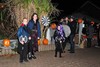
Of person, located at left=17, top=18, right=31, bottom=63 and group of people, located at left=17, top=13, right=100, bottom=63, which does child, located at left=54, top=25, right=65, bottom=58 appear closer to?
group of people, located at left=17, top=13, right=100, bottom=63

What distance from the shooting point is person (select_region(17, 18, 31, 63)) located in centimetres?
1205

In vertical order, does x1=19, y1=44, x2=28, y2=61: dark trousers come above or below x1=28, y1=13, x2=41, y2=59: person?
below

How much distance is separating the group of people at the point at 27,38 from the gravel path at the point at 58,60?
0.36m

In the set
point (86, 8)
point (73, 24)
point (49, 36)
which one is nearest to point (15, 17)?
point (49, 36)

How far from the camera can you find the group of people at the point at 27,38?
12086 millimetres

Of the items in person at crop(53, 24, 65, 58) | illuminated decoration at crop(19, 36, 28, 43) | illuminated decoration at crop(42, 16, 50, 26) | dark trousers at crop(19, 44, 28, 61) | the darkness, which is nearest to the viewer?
illuminated decoration at crop(19, 36, 28, 43)

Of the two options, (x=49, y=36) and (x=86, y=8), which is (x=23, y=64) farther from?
→ (x=86, y=8)

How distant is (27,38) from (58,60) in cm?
168

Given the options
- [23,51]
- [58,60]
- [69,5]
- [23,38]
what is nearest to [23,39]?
[23,38]

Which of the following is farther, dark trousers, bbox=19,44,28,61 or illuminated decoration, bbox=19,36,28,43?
dark trousers, bbox=19,44,28,61

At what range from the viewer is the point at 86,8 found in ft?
134

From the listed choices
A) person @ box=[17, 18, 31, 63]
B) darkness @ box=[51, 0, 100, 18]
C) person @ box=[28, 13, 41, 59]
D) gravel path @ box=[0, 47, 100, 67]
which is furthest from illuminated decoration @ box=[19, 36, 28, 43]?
darkness @ box=[51, 0, 100, 18]

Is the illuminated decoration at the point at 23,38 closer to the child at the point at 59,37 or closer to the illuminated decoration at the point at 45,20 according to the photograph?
the child at the point at 59,37

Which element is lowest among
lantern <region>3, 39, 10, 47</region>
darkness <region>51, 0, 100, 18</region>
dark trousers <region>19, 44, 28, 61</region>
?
dark trousers <region>19, 44, 28, 61</region>
